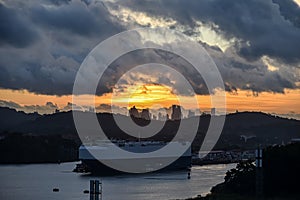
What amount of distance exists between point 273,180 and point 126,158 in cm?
1852

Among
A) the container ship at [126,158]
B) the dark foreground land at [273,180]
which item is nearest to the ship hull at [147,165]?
the container ship at [126,158]

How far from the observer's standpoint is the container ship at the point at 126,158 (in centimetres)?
2859

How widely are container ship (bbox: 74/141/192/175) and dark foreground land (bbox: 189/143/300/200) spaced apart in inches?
550

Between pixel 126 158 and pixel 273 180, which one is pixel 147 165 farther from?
pixel 273 180

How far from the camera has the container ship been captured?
93.8ft

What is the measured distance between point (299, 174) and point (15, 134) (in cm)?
2981

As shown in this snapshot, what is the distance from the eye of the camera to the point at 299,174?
44.2ft

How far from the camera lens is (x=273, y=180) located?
13.6 m

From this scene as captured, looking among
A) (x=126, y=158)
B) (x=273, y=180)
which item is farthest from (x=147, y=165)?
(x=273, y=180)

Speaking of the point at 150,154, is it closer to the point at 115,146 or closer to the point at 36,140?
the point at 115,146

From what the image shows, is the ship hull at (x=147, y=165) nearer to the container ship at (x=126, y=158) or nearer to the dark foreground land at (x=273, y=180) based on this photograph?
the container ship at (x=126, y=158)

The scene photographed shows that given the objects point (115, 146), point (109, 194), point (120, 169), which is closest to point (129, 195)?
point (109, 194)

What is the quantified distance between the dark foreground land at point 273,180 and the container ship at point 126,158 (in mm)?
13962

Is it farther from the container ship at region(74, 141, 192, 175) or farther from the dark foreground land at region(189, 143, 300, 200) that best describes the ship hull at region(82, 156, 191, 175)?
the dark foreground land at region(189, 143, 300, 200)
